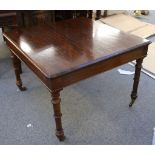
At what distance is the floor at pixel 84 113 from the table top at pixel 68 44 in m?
0.55

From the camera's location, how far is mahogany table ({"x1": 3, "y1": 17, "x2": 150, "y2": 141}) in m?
1.29

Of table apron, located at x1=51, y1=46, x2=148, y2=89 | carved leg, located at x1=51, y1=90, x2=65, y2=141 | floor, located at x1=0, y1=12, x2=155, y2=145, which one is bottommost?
floor, located at x1=0, y1=12, x2=155, y2=145

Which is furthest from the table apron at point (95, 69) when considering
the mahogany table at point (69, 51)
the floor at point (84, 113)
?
the floor at point (84, 113)

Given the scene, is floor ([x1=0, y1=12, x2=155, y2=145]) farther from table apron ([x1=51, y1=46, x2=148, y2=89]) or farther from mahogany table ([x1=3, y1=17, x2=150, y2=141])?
table apron ([x1=51, y1=46, x2=148, y2=89])

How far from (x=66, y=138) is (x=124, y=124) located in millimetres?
426

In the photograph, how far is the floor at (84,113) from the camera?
5.19 feet

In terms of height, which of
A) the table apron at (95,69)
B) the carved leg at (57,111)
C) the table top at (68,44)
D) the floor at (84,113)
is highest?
the table top at (68,44)

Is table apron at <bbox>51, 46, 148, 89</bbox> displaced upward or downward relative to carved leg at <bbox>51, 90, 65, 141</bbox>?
upward

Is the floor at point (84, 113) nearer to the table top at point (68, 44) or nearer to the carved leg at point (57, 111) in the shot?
the carved leg at point (57, 111)

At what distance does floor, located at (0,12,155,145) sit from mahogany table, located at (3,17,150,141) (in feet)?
0.46

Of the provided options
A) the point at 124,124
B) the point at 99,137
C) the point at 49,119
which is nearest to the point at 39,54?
the point at 49,119

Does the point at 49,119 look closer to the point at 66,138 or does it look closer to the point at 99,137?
the point at 66,138

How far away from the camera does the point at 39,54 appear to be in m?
1.40

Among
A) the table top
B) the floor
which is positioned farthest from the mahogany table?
the floor
